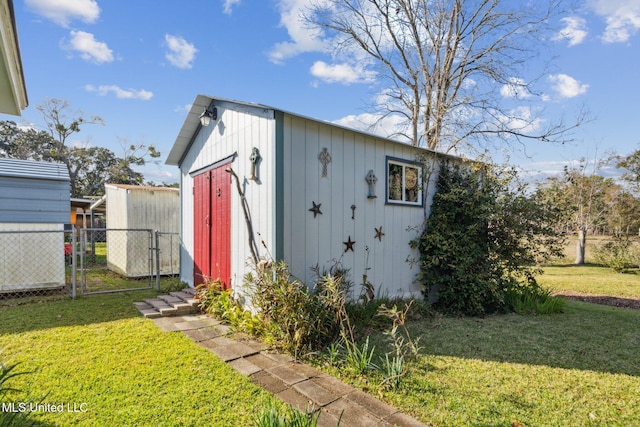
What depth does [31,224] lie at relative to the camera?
6.63 m

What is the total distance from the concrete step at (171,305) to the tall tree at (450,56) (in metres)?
9.90

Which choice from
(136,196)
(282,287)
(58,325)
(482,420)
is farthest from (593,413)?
(136,196)

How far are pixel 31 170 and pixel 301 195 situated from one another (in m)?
6.01

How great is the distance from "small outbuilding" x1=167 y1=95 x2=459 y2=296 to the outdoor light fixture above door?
2 centimetres

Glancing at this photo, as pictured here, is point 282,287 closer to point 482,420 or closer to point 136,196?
point 482,420

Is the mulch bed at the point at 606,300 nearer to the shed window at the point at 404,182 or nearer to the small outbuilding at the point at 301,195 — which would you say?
the small outbuilding at the point at 301,195

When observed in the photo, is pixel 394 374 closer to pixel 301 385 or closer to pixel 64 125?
pixel 301 385

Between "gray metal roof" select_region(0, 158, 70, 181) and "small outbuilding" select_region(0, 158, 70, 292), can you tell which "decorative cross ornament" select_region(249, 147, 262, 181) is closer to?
"small outbuilding" select_region(0, 158, 70, 292)

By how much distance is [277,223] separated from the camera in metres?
4.33

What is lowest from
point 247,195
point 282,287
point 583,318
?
point 583,318

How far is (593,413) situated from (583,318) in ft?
12.5

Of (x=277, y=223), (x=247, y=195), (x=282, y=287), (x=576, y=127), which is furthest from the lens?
(x=576, y=127)

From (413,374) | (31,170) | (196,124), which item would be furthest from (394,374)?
(31,170)

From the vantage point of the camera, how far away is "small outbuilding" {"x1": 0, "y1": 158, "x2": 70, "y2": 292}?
251 inches
